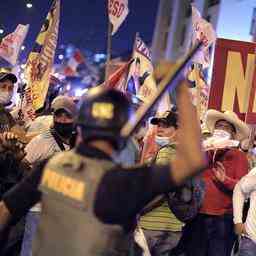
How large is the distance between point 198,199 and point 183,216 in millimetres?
205

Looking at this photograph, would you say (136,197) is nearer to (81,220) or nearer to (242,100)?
(81,220)

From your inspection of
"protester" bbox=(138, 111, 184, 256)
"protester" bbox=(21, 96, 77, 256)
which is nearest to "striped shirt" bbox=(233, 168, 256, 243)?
"protester" bbox=(138, 111, 184, 256)

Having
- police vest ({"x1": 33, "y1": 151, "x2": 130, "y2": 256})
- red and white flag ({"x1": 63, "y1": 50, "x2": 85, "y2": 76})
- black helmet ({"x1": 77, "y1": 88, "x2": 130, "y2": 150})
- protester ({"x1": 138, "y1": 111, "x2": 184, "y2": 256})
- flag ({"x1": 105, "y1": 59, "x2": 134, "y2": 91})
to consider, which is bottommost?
protester ({"x1": 138, "y1": 111, "x2": 184, "y2": 256})

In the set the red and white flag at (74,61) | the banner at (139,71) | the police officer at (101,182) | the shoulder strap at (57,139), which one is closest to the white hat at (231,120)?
the shoulder strap at (57,139)

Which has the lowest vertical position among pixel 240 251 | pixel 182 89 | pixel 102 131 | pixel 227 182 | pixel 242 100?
pixel 240 251

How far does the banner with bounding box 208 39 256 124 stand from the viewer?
691cm

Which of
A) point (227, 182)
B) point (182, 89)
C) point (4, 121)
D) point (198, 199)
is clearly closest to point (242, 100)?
point (227, 182)

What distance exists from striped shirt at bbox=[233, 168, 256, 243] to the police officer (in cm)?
313

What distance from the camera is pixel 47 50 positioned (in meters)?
8.86

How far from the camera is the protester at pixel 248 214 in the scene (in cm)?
571

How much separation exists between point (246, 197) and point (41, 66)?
401 centimetres

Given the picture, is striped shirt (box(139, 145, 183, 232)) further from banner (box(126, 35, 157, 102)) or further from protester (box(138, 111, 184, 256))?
banner (box(126, 35, 157, 102))

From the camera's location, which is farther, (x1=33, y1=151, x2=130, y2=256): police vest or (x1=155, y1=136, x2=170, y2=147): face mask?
(x1=155, y1=136, x2=170, y2=147): face mask

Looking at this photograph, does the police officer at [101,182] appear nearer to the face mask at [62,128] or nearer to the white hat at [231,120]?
the face mask at [62,128]
